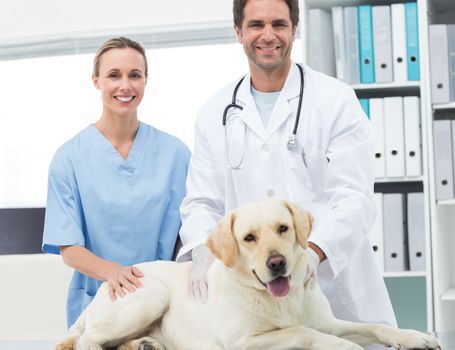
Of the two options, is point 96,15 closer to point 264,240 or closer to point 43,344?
point 43,344

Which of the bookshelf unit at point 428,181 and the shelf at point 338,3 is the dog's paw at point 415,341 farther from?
the shelf at point 338,3

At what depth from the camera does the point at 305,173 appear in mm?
1644

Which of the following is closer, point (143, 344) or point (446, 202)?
point (143, 344)

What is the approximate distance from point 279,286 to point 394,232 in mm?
1926

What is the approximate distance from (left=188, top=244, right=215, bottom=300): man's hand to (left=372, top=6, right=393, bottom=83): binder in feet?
5.72

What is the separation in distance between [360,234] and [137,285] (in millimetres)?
457

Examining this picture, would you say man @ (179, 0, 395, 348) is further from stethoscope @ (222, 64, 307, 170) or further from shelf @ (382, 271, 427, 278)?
shelf @ (382, 271, 427, 278)

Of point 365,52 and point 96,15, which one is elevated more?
point 96,15

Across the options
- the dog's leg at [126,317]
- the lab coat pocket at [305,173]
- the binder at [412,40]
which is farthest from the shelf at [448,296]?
the dog's leg at [126,317]

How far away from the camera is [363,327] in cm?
129

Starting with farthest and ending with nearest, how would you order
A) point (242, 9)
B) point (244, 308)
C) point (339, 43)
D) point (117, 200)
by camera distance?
point (339, 43) < point (117, 200) < point (242, 9) < point (244, 308)

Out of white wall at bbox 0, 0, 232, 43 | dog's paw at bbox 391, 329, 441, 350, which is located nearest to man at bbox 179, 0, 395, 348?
dog's paw at bbox 391, 329, 441, 350

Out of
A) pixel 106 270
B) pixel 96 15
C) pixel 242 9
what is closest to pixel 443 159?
pixel 242 9

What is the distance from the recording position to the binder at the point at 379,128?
2.98 m
